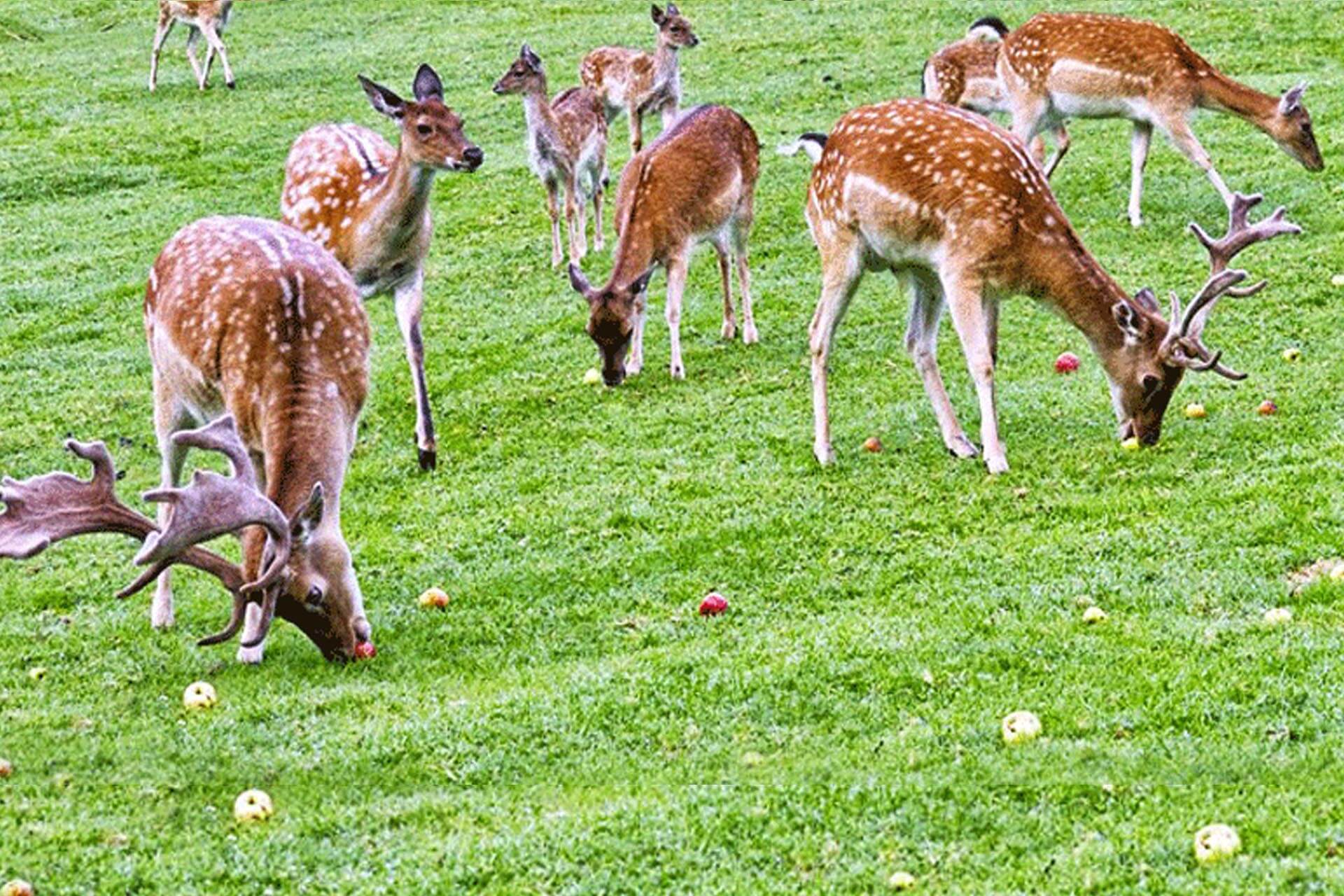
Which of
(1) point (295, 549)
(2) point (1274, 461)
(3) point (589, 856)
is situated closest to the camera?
(3) point (589, 856)

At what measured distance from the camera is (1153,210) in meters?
14.1

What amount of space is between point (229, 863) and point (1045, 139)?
45.0 ft

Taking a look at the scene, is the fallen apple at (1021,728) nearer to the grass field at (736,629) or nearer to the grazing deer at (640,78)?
the grass field at (736,629)

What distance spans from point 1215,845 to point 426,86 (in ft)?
21.4

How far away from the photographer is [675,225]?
37.6ft

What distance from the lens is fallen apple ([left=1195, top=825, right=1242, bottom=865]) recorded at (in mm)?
4723

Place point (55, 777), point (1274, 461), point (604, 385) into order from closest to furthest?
point (55, 777), point (1274, 461), point (604, 385)

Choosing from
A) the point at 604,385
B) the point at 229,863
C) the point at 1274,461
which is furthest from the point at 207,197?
the point at 229,863

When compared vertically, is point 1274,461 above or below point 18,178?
above

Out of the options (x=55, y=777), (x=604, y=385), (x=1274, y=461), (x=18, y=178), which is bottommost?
(x=18, y=178)

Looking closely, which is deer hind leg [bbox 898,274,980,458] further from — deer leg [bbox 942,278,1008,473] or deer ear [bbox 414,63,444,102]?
deer ear [bbox 414,63,444,102]

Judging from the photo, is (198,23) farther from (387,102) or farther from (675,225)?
(387,102)

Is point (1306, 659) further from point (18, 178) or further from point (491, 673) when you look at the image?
point (18, 178)

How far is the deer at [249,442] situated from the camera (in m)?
5.79
